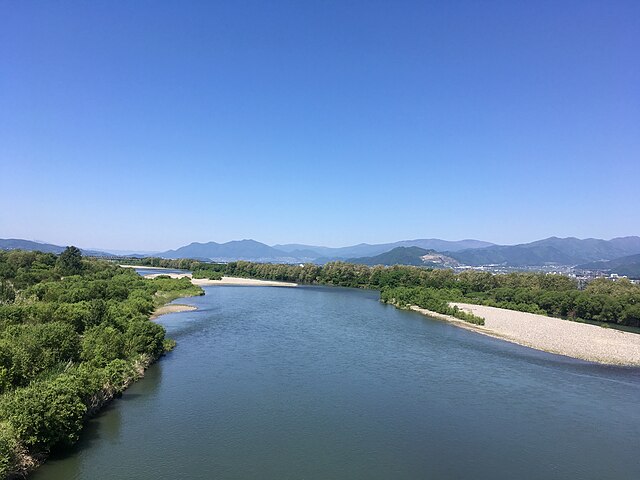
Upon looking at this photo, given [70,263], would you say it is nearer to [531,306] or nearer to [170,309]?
[170,309]

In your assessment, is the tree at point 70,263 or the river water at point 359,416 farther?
the tree at point 70,263

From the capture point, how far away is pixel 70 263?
2398 inches

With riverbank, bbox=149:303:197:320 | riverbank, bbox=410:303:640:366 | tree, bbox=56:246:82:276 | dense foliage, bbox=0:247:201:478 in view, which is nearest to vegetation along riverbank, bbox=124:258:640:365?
riverbank, bbox=410:303:640:366

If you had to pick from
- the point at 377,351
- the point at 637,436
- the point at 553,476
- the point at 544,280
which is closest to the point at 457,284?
the point at 544,280

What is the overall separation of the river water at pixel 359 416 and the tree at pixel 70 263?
37175mm

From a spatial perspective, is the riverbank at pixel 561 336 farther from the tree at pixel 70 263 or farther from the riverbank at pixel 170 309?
the tree at pixel 70 263

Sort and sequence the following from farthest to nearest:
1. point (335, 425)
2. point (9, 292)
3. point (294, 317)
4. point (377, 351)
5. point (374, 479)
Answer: point (294, 317), point (9, 292), point (377, 351), point (335, 425), point (374, 479)

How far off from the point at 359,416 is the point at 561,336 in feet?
96.9

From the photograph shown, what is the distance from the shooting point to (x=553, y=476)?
46.3 feet

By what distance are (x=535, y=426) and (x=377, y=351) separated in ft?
44.5

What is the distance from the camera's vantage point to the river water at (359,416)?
1399cm

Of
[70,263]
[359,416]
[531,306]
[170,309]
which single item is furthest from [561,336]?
[70,263]

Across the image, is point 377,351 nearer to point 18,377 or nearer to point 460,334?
point 460,334

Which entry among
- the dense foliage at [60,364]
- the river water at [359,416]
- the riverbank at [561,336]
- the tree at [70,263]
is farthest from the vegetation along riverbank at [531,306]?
the tree at [70,263]
